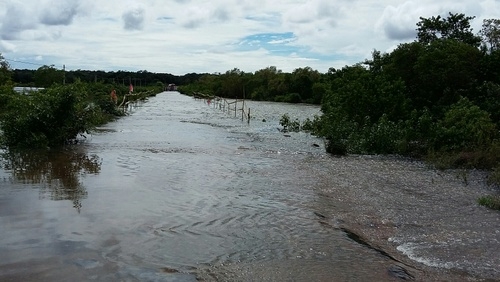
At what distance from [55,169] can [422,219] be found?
930 centimetres

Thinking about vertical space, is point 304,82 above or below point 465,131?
above

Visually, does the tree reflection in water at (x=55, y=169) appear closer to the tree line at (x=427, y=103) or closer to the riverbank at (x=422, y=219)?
the riverbank at (x=422, y=219)

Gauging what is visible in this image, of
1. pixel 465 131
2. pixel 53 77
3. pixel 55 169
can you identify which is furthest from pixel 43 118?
pixel 53 77

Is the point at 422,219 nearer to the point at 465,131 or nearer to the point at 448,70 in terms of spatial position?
the point at 465,131

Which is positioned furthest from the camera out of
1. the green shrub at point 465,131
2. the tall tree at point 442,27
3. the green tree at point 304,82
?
the green tree at point 304,82

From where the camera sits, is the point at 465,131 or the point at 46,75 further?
the point at 46,75

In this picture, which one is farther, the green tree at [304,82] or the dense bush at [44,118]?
the green tree at [304,82]

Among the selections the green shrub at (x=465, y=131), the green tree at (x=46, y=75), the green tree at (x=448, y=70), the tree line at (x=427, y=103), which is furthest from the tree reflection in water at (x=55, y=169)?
the green tree at (x=46, y=75)

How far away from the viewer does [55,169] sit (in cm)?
1305

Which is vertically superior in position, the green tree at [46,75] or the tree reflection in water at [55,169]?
the green tree at [46,75]

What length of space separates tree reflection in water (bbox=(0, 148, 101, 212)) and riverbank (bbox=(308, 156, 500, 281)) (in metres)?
5.24

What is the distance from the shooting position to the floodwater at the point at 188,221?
6168mm

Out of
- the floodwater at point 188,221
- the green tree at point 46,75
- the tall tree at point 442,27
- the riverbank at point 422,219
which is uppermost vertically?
the tall tree at point 442,27

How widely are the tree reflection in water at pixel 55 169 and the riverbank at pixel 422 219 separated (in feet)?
17.2
